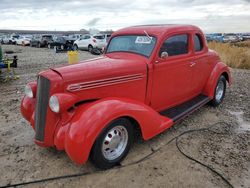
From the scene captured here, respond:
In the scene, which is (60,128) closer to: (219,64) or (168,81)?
(168,81)

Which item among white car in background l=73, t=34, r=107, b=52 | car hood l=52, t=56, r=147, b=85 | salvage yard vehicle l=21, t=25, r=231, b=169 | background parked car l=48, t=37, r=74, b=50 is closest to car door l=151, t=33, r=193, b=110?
salvage yard vehicle l=21, t=25, r=231, b=169

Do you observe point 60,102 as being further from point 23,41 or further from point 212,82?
point 23,41

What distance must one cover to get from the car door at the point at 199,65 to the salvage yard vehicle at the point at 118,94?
0.08 ft

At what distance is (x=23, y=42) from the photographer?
3575 cm

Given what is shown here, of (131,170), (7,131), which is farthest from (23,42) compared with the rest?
(131,170)

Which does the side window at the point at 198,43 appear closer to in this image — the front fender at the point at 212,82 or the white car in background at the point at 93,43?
the front fender at the point at 212,82

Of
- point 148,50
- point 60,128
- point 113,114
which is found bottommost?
point 60,128

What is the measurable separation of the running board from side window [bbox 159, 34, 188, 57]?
1071mm

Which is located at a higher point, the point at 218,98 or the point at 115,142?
the point at 218,98

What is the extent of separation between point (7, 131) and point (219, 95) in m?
5.02

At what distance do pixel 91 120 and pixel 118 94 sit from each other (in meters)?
0.88

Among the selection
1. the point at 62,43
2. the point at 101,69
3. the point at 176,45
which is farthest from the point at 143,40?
the point at 62,43

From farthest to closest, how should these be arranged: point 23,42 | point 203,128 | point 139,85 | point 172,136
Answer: point 23,42 → point 203,128 → point 172,136 → point 139,85

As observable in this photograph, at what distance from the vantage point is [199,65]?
540 cm
